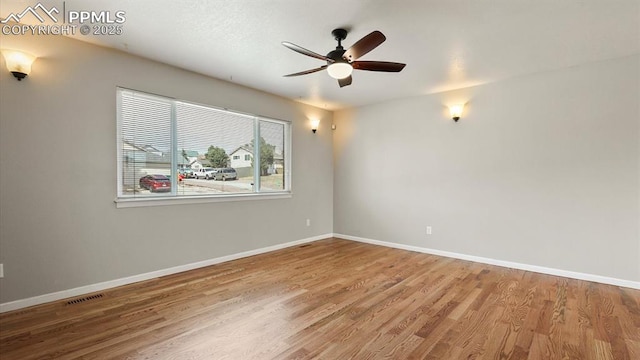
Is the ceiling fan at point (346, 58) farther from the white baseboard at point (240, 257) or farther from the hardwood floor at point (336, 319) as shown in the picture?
the white baseboard at point (240, 257)

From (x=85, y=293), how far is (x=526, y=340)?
4079 mm

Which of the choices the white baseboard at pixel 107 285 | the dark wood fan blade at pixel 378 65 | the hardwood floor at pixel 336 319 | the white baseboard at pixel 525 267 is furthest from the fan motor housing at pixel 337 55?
the white baseboard at pixel 525 267

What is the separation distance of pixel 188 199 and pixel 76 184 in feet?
3.83

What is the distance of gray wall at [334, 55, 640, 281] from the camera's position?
340 centimetres

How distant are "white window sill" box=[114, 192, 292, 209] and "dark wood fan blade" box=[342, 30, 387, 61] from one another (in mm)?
2655

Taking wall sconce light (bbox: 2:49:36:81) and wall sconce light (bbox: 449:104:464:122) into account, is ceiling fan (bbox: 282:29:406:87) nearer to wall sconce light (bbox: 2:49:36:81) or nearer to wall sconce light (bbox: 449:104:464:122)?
wall sconce light (bbox: 449:104:464:122)

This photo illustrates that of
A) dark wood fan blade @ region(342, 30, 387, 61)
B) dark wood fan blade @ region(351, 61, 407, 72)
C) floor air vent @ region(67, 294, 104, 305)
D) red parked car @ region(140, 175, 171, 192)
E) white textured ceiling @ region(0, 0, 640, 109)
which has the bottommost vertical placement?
floor air vent @ region(67, 294, 104, 305)

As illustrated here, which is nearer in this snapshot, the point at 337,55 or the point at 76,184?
the point at 337,55

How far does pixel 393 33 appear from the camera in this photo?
282cm

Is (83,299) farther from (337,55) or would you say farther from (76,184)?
(337,55)

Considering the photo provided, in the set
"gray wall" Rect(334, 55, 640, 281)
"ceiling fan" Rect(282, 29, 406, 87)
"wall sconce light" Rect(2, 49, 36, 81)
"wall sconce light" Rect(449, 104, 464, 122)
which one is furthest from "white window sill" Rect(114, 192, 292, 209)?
"wall sconce light" Rect(449, 104, 464, 122)

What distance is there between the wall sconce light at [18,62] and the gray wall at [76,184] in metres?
0.08

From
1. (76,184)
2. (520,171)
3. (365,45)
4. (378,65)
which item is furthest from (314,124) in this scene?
(76,184)

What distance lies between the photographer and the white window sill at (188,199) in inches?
130
